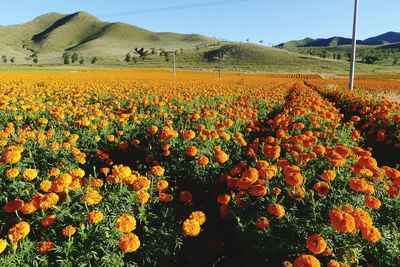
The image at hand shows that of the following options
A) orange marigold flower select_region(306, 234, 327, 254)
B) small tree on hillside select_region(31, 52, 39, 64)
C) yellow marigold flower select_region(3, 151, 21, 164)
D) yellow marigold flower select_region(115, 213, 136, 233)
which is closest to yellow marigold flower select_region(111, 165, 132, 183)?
yellow marigold flower select_region(115, 213, 136, 233)

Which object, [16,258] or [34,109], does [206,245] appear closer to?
[16,258]

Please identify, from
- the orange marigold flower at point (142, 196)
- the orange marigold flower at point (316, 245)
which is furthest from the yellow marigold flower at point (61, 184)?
the orange marigold flower at point (316, 245)

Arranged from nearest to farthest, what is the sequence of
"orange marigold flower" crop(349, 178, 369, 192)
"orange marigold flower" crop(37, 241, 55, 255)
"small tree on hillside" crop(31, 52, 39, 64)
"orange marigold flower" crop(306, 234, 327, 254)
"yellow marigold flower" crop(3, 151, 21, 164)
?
1. "orange marigold flower" crop(306, 234, 327, 254)
2. "orange marigold flower" crop(37, 241, 55, 255)
3. "orange marigold flower" crop(349, 178, 369, 192)
4. "yellow marigold flower" crop(3, 151, 21, 164)
5. "small tree on hillside" crop(31, 52, 39, 64)

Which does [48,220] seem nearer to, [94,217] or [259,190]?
[94,217]

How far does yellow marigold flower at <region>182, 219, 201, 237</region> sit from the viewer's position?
2.93 metres

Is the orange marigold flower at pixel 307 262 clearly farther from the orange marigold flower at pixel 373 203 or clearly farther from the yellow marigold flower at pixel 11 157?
the yellow marigold flower at pixel 11 157

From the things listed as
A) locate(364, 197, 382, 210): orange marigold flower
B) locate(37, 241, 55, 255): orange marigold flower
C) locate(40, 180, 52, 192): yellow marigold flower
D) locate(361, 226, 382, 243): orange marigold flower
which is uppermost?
locate(40, 180, 52, 192): yellow marigold flower

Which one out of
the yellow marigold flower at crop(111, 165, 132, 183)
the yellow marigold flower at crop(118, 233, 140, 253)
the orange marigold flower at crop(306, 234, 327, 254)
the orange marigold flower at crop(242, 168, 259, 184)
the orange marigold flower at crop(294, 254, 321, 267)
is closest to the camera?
the orange marigold flower at crop(294, 254, 321, 267)

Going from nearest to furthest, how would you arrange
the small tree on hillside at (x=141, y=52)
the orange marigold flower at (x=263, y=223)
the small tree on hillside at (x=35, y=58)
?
the orange marigold flower at (x=263, y=223)
the small tree on hillside at (x=141, y=52)
the small tree on hillside at (x=35, y=58)

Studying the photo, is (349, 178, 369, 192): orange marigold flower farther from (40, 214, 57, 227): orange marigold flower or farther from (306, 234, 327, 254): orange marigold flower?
(40, 214, 57, 227): orange marigold flower

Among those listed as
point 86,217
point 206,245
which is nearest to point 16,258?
point 86,217

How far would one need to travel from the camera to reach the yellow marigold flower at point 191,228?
2.93 metres

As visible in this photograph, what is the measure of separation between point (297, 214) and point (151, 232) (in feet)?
4.76

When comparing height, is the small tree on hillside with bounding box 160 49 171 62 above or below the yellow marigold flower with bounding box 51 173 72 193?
above
